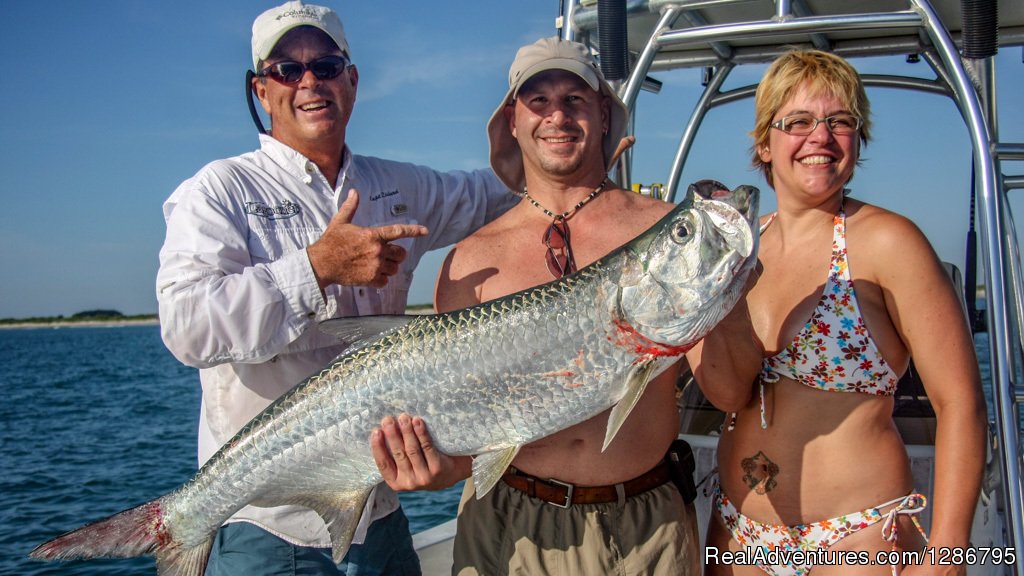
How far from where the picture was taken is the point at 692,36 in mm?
3875

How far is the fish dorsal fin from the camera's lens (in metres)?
3.11

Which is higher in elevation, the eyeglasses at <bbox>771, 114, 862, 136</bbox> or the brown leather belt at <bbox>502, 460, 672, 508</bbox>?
the eyeglasses at <bbox>771, 114, 862, 136</bbox>

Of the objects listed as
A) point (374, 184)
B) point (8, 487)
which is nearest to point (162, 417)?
point (8, 487)

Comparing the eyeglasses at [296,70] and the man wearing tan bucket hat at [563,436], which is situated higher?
the eyeglasses at [296,70]

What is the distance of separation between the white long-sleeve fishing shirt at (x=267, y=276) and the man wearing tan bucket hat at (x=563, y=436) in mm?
553

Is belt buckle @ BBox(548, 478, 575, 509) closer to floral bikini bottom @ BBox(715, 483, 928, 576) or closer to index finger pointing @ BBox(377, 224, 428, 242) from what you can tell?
floral bikini bottom @ BBox(715, 483, 928, 576)

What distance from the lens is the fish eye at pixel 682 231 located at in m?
2.64

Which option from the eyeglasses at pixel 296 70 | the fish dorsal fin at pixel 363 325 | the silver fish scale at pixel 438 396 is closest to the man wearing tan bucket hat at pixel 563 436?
the silver fish scale at pixel 438 396

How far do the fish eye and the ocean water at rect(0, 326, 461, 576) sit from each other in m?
12.3

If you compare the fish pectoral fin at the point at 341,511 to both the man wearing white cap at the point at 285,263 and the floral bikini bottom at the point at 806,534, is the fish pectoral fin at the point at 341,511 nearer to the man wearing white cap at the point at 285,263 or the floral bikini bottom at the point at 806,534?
the man wearing white cap at the point at 285,263

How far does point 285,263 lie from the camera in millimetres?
3256

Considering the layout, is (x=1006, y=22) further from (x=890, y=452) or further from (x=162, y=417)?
(x=162, y=417)

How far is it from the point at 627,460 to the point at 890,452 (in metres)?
1.00

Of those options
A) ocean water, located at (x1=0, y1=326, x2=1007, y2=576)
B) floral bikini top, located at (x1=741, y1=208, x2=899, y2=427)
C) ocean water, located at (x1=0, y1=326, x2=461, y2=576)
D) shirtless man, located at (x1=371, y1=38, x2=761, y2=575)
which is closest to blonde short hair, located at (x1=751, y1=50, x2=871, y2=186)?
floral bikini top, located at (x1=741, y1=208, x2=899, y2=427)
